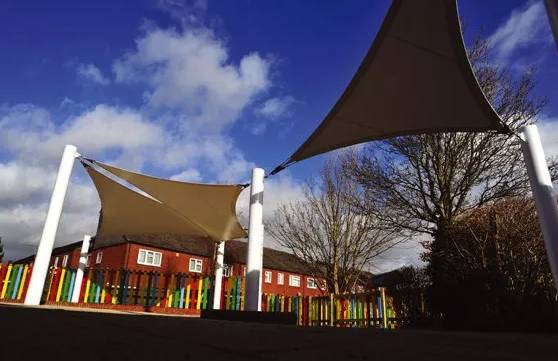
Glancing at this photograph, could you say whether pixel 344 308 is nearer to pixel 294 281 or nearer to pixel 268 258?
pixel 268 258

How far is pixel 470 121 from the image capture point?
608 centimetres

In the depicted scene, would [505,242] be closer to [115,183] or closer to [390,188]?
[390,188]

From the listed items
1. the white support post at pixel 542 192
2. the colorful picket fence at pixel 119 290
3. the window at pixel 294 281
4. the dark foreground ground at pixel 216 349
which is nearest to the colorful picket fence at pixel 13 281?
the colorful picket fence at pixel 119 290

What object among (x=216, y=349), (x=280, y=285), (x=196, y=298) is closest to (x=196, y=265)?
(x=280, y=285)

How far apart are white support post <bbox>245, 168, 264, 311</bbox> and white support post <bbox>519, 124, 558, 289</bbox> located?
4865mm

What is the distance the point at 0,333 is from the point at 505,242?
8.40 m

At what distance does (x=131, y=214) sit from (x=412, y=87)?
11283mm

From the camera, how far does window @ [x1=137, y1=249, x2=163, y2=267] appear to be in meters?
29.3

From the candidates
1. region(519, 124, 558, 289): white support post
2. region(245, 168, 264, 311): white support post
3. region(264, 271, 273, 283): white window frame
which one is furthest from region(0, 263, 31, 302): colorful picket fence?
region(264, 271, 273, 283): white window frame

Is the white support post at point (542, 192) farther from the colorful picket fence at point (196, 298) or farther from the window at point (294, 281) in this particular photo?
the window at point (294, 281)

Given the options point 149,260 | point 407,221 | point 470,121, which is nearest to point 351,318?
point 407,221

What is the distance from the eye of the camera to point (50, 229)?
8.07m

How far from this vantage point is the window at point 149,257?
96.0ft

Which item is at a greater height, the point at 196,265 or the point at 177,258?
the point at 177,258
